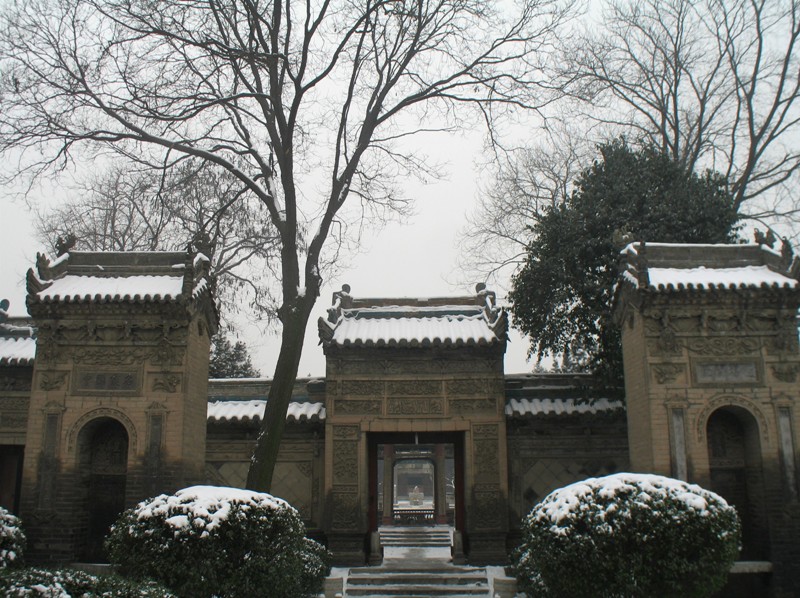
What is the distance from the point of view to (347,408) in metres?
14.2

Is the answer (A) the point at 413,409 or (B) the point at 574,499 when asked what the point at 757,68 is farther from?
(B) the point at 574,499

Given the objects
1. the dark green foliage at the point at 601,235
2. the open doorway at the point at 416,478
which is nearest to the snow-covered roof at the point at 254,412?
the open doorway at the point at 416,478

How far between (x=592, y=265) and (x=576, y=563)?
773 cm

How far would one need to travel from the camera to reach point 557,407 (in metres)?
14.3

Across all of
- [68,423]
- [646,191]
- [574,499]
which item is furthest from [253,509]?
[646,191]

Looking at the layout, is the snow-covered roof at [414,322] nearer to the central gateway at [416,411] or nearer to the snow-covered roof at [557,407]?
the central gateway at [416,411]

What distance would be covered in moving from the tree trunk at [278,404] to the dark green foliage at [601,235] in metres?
5.69

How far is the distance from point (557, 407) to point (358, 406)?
389cm

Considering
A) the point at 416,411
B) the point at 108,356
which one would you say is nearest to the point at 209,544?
the point at 108,356

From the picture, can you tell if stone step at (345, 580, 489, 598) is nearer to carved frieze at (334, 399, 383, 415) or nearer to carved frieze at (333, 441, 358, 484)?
carved frieze at (333, 441, 358, 484)

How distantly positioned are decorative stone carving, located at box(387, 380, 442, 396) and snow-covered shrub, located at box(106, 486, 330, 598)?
5.77 m

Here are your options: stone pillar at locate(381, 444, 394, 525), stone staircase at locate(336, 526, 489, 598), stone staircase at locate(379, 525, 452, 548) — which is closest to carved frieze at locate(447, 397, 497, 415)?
stone staircase at locate(336, 526, 489, 598)

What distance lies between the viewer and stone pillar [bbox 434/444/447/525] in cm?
2439

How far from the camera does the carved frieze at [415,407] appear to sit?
14141mm
